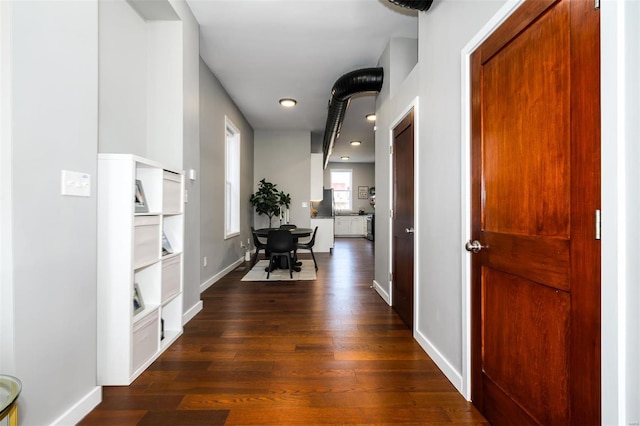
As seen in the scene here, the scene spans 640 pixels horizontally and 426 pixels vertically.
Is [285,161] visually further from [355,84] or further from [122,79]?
[122,79]

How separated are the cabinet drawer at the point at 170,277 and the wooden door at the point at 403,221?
2.07 metres

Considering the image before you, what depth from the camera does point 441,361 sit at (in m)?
1.99

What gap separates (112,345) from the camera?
5.99ft

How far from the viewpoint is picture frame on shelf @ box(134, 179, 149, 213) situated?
2.05 m

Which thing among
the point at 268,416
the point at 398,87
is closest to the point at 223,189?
the point at 398,87

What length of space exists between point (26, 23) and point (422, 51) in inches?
94.5

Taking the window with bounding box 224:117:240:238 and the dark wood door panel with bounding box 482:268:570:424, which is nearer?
the dark wood door panel with bounding box 482:268:570:424

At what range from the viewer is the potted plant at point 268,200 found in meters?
6.65

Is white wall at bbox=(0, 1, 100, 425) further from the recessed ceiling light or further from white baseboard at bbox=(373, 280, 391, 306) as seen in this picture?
the recessed ceiling light

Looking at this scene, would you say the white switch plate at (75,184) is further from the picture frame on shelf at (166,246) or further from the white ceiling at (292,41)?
the white ceiling at (292,41)

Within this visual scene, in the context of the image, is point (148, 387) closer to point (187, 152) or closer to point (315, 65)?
point (187, 152)

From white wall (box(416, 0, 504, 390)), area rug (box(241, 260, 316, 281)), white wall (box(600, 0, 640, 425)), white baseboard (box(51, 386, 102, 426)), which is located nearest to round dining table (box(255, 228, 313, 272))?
area rug (box(241, 260, 316, 281))

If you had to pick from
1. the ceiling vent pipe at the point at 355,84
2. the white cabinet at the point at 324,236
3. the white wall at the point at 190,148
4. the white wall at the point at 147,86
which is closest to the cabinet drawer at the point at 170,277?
the white wall at the point at 190,148

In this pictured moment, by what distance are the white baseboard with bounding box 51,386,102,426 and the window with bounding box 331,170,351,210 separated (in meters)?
10.6
